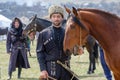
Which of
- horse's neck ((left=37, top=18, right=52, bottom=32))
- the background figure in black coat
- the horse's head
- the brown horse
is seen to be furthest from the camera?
horse's neck ((left=37, top=18, right=52, bottom=32))

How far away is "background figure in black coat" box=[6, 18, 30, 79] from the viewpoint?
13.7 meters

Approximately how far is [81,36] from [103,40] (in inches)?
23.1

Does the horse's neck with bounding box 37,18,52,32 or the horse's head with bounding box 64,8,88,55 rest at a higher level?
the horse's neck with bounding box 37,18,52,32

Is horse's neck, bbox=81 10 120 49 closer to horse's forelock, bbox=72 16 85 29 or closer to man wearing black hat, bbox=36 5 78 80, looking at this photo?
horse's forelock, bbox=72 16 85 29

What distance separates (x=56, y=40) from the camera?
7.06 meters

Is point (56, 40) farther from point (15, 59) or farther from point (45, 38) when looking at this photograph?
point (15, 59)

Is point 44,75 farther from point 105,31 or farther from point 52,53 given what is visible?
point 105,31

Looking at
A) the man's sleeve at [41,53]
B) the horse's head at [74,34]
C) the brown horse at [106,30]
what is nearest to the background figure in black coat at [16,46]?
the brown horse at [106,30]

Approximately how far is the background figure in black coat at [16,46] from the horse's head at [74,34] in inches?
263

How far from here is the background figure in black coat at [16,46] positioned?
13711mm

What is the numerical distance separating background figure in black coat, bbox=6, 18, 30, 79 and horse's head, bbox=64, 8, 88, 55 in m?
6.68

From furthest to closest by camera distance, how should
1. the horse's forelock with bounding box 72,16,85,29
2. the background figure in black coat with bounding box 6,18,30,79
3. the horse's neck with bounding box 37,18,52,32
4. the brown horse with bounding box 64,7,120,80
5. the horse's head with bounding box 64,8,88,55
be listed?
1. the horse's neck with bounding box 37,18,52,32
2. the background figure in black coat with bounding box 6,18,30,79
3. the brown horse with bounding box 64,7,120,80
4. the horse's forelock with bounding box 72,16,85,29
5. the horse's head with bounding box 64,8,88,55

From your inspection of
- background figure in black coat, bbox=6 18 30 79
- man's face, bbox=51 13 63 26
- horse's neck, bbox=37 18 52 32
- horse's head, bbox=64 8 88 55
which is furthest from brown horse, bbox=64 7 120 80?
horse's neck, bbox=37 18 52 32

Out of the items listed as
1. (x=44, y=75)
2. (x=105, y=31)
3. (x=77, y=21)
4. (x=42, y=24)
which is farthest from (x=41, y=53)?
(x=42, y=24)
